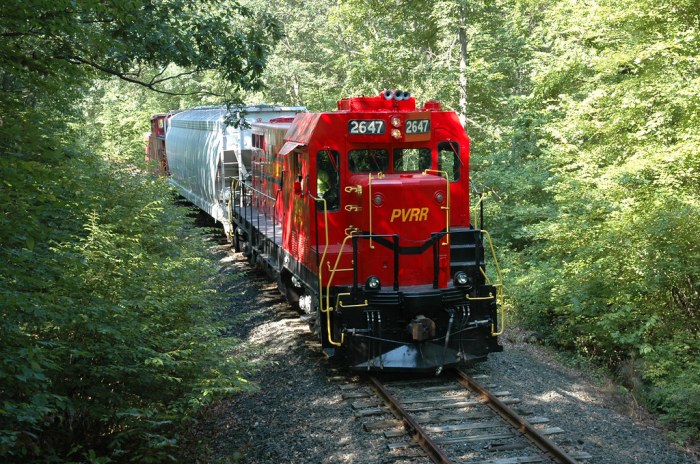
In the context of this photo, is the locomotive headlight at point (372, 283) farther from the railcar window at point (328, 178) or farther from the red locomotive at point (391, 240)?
the railcar window at point (328, 178)

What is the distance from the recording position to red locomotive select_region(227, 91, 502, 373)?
8.67m

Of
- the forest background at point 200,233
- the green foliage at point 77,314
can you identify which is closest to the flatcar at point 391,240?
→ the forest background at point 200,233

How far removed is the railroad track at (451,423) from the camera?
653 cm

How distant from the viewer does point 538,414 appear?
756 cm

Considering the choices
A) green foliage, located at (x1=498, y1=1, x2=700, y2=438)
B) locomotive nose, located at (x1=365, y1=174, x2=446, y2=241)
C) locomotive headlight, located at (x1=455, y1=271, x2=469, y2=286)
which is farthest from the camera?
green foliage, located at (x1=498, y1=1, x2=700, y2=438)

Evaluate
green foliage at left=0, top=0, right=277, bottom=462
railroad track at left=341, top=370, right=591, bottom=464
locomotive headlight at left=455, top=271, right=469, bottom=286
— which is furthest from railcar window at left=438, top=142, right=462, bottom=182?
green foliage at left=0, top=0, right=277, bottom=462

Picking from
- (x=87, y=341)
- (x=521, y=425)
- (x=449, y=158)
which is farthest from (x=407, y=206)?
(x=87, y=341)

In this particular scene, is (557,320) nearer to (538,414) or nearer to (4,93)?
(538,414)

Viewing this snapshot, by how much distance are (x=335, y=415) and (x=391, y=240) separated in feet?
7.81

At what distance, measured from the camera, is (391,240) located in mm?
8828

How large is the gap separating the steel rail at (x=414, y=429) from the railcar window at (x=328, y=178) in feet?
8.05

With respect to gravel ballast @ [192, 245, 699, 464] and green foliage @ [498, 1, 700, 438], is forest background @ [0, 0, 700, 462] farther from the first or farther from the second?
gravel ballast @ [192, 245, 699, 464]

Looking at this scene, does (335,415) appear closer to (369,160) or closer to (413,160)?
(369,160)

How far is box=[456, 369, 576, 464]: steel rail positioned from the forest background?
76.1 inches
